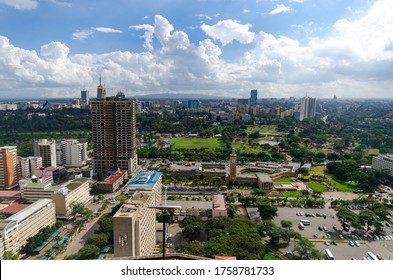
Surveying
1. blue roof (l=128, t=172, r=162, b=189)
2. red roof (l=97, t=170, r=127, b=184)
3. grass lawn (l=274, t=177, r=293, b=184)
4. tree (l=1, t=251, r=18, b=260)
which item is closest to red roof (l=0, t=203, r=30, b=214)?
tree (l=1, t=251, r=18, b=260)

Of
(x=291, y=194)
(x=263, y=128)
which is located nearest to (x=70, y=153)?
(x=291, y=194)

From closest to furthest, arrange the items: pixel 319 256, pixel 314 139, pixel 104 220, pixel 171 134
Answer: pixel 319 256
pixel 104 220
pixel 314 139
pixel 171 134

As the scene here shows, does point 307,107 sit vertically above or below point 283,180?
above

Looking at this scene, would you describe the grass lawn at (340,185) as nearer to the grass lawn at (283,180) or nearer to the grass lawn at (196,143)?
the grass lawn at (283,180)

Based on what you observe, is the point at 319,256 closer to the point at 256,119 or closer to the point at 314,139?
the point at 314,139

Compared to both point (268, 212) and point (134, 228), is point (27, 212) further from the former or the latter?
point (268, 212)

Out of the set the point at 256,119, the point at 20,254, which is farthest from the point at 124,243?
the point at 256,119

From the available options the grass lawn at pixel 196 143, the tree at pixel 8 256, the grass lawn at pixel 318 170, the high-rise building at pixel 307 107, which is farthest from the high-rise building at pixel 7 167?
the high-rise building at pixel 307 107
